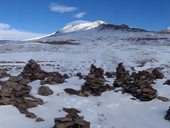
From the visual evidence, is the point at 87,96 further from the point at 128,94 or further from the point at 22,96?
the point at 22,96

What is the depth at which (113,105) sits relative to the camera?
19141 millimetres

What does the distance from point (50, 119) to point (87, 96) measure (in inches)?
177

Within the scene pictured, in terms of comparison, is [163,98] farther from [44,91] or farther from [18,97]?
[18,97]

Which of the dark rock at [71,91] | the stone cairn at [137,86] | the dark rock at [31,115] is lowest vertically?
the dark rock at [31,115]

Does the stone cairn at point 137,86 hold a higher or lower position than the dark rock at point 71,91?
higher

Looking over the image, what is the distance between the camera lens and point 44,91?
802 inches

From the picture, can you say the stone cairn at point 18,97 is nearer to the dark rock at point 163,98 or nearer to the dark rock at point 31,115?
the dark rock at point 31,115

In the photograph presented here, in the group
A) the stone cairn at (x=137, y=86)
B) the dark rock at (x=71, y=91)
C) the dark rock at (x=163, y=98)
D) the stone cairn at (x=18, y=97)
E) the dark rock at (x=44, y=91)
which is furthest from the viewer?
the dark rock at (x=71, y=91)

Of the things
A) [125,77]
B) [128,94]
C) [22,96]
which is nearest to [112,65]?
[125,77]

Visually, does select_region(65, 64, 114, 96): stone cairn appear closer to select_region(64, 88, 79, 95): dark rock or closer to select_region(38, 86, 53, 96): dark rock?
select_region(64, 88, 79, 95): dark rock

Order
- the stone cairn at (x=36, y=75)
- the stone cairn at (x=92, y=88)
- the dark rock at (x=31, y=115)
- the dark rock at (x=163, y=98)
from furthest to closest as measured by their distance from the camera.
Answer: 1. the stone cairn at (x=36, y=75)
2. the stone cairn at (x=92, y=88)
3. the dark rock at (x=163, y=98)
4. the dark rock at (x=31, y=115)

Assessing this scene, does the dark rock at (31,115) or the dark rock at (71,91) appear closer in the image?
the dark rock at (31,115)

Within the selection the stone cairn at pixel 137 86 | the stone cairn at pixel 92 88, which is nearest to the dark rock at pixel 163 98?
the stone cairn at pixel 137 86

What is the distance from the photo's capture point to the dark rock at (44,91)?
66.3 ft
